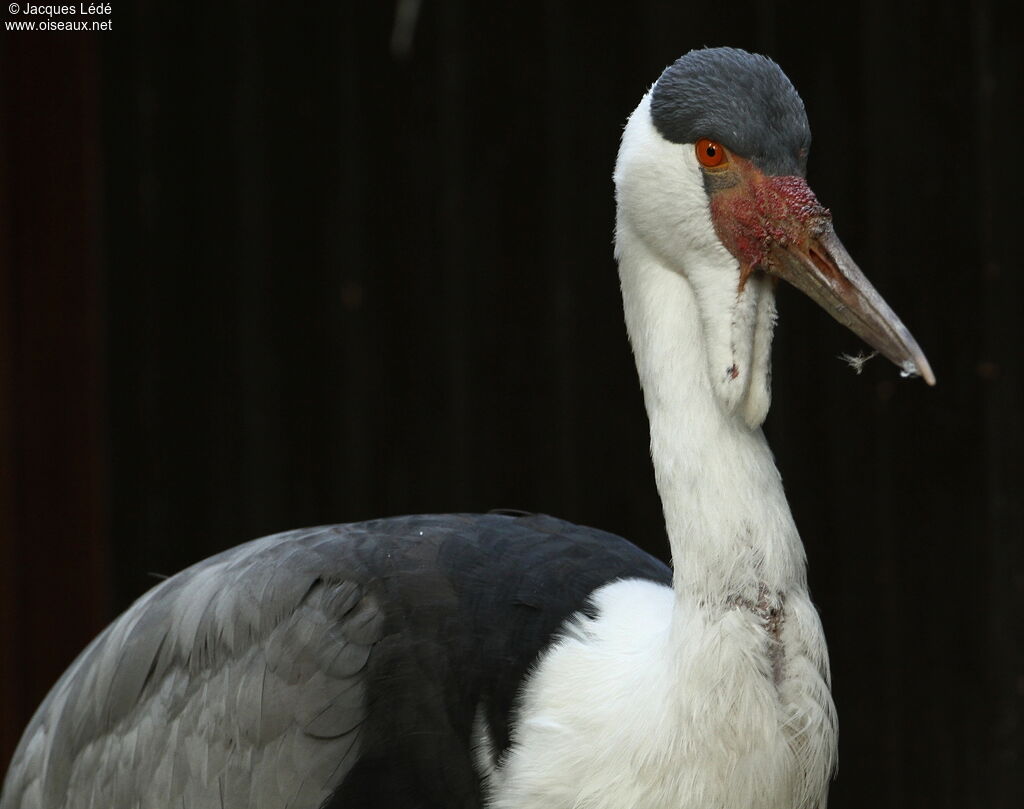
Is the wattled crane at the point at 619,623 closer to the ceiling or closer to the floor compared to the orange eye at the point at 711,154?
closer to the floor

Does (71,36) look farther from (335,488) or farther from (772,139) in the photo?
(772,139)

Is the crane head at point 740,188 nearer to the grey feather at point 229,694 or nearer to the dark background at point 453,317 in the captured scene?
the grey feather at point 229,694

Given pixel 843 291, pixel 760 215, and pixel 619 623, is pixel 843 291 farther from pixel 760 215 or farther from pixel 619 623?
pixel 619 623

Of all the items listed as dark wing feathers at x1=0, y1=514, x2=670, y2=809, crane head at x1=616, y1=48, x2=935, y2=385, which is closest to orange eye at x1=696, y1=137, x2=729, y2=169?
crane head at x1=616, y1=48, x2=935, y2=385

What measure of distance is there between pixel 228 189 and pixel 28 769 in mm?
2026

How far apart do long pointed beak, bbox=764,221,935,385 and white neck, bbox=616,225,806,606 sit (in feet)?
0.26

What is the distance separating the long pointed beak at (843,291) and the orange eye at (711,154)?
0.62ft

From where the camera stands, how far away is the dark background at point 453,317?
4.23 meters

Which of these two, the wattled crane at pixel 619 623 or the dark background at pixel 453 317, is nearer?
the wattled crane at pixel 619 623

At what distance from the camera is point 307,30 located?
4496 mm

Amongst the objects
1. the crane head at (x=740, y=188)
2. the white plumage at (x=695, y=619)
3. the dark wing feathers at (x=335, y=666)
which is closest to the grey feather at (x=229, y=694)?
the dark wing feathers at (x=335, y=666)

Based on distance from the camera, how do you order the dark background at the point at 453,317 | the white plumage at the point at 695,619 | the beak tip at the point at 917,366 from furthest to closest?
the dark background at the point at 453,317
the white plumage at the point at 695,619
the beak tip at the point at 917,366

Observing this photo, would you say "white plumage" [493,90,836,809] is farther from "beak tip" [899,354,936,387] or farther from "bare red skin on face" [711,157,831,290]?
"beak tip" [899,354,936,387]

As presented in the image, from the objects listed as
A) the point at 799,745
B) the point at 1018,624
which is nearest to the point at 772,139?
the point at 799,745
